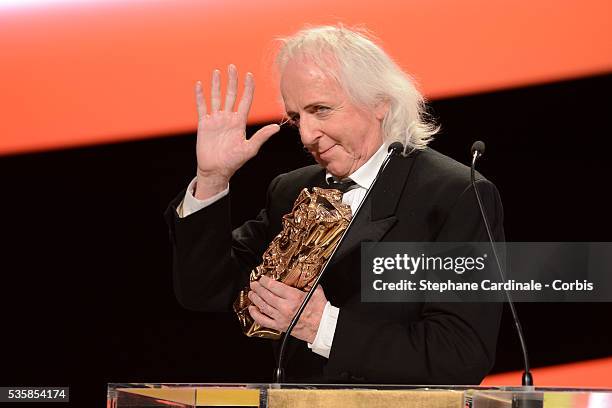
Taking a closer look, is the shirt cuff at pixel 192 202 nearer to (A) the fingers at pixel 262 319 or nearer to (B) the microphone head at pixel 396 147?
(A) the fingers at pixel 262 319

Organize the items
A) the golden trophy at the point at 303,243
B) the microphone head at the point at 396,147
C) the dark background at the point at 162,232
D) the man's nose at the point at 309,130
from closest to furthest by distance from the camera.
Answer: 1. the microphone head at the point at 396,147
2. the golden trophy at the point at 303,243
3. the man's nose at the point at 309,130
4. the dark background at the point at 162,232

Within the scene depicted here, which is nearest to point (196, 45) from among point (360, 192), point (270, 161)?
point (270, 161)

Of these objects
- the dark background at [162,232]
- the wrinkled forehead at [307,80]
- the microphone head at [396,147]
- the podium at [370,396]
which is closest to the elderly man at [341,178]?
the wrinkled forehead at [307,80]

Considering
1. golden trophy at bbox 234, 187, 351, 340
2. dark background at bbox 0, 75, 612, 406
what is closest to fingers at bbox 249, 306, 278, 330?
golden trophy at bbox 234, 187, 351, 340

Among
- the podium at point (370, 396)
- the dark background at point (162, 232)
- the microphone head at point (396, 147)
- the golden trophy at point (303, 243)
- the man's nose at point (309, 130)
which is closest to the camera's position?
the podium at point (370, 396)

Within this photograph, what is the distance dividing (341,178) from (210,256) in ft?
1.25

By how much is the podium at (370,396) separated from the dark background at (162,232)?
1.37m

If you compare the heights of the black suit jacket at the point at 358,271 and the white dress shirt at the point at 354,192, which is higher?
the white dress shirt at the point at 354,192

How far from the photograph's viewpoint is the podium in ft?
4.70

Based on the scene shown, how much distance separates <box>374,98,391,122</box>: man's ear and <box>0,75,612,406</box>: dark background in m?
0.48

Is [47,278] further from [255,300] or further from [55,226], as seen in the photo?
[255,300]

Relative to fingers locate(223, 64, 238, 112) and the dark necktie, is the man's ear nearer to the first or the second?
the dark necktie

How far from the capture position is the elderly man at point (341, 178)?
2.18 meters

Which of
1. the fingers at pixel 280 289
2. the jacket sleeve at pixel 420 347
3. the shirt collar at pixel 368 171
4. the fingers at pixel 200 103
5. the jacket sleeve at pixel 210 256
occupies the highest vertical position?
the fingers at pixel 200 103
